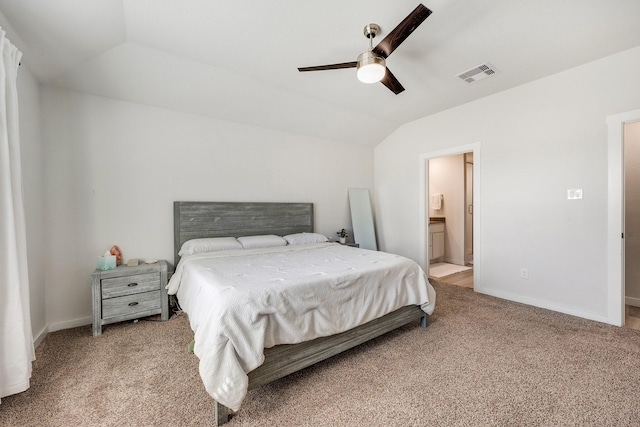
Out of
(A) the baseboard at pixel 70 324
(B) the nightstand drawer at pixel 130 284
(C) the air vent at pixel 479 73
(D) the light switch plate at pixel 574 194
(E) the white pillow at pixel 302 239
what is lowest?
(A) the baseboard at pixel 70 324

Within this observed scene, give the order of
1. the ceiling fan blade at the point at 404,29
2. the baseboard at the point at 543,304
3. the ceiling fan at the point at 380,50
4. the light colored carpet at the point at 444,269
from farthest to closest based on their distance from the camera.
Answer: the light colored carpet at the point at 444,269
the baseboard at the point at 543,304
the ceiling fan at the point at 380,50
the ceiling fan blade at the point at 404,29

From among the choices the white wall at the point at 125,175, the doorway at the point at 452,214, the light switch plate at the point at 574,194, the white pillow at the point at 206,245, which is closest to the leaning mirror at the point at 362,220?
the doorway at the point at 452,214

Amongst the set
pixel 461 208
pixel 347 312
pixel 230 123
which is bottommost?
pixel 347 312

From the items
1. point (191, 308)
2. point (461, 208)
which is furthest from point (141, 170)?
point (461, 208)

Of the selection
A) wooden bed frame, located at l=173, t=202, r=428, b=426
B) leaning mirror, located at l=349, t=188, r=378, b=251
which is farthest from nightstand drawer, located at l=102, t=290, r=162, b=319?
leaning mirror, located at l=349, t=188, r=378, b=251

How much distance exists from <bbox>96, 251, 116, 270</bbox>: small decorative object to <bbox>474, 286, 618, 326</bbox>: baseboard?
4.42 meters

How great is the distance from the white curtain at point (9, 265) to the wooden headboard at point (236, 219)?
154cm

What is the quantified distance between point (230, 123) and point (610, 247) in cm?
455

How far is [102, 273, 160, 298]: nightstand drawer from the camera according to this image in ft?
8.20

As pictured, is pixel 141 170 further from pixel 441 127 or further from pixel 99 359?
pixel 441 127

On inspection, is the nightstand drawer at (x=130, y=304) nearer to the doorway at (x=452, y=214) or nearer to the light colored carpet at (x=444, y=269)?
the light colored carpet at (x=444, y=269)

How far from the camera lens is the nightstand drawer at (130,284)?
2498 mm

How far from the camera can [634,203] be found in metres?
3.17

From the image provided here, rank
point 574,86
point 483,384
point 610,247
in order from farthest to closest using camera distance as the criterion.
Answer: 1. point 574,86
2. point 610,247
3. point 483,384
